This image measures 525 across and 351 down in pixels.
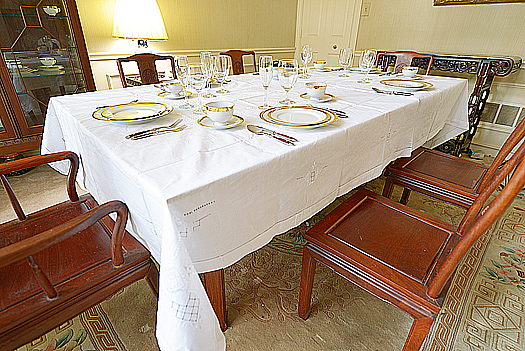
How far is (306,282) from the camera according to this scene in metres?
1.00

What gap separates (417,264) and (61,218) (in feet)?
3.82

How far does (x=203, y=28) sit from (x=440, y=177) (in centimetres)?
274

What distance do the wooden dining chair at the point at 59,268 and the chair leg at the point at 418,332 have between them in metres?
0.74

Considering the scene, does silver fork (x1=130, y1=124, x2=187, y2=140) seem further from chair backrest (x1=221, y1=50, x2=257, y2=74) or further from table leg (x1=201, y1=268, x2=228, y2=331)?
chair backrest (x1=221, y1=50, x2=257, y2=74)

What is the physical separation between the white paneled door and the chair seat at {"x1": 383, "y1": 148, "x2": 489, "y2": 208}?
2.48 m

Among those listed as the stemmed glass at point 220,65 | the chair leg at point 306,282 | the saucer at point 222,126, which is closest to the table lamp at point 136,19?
the stemmed glass at point 220,65

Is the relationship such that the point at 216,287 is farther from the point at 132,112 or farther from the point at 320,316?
the point at 132,112

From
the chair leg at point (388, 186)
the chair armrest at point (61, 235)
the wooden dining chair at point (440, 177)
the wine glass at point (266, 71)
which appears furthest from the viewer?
the chair leg at point (388, 186)

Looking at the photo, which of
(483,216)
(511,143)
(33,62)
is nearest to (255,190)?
(483,216)

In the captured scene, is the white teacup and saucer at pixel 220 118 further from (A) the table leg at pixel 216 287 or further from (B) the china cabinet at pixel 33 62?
(B) the china cabinet at pixel 33 62

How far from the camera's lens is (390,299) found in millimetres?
768

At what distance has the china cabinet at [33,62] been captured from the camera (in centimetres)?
184

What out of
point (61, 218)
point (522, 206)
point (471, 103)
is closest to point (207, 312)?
point (61, 218)

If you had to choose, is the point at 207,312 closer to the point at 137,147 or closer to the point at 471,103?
the point at 137,147
